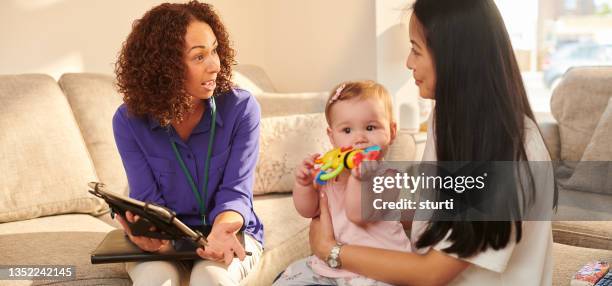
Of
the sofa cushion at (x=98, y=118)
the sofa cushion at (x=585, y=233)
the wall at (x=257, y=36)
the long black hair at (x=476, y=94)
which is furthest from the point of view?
the wall at (x=257, y=36)

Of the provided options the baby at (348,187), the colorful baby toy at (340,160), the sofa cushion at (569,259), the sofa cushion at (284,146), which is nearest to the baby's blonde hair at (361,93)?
the baby at (348,187)

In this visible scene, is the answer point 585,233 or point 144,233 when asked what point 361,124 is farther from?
point 585,233

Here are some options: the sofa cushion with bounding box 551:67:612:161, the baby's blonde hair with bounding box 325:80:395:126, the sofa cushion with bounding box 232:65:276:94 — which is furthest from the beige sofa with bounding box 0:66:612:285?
the sofa cushion with bounding box 551:67:612:161

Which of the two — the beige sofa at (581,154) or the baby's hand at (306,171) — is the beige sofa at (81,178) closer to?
the beige sofa at (581,154)

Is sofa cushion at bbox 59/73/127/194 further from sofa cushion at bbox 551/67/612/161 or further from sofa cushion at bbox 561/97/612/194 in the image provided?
sofa cushion at bbox 551/67/612/161

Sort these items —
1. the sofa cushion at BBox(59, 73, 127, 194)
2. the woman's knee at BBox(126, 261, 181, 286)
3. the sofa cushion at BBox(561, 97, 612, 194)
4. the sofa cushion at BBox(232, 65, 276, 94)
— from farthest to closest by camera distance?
the sofa cushion at BBox(232, 65, 276, 94) < the sofa cushion at BBox(561, 97, 612, 194) < the sofa cushion at BBox(59, 73, 127, 194) < the woman's knee at BBox(126, 261, 181, 286)

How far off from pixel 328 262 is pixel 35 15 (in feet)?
7.43

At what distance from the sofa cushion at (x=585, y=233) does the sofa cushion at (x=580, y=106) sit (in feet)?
2.27

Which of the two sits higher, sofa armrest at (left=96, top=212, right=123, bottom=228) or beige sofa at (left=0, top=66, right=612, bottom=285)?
beige sofa at (left=0, top=66, right=612, bottom=285)

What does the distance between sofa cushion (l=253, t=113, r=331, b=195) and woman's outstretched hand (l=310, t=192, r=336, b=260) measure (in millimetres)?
1259

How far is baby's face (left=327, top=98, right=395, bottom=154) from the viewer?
5.15 ft

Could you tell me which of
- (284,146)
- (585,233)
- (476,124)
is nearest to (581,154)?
(585,233)

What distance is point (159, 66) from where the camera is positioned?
1.92m

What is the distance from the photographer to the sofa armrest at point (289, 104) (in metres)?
3.20
